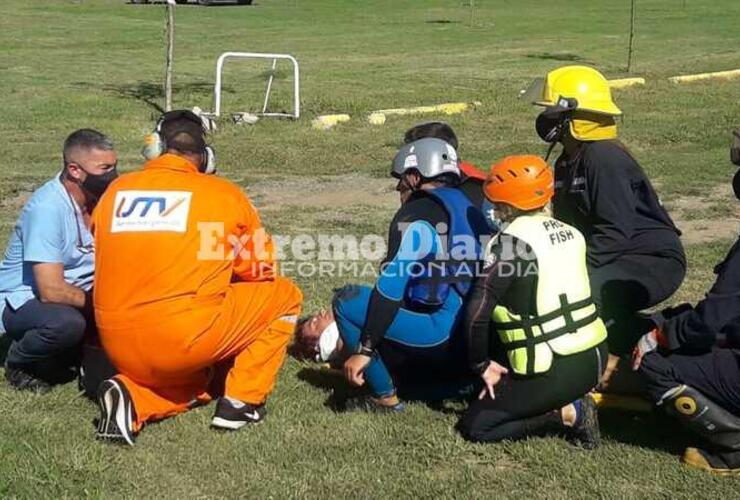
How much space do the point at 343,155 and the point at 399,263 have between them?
806 centimetres

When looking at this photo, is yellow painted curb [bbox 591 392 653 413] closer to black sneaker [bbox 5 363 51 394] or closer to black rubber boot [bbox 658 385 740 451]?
black rubber boot [bbox 658 385 740 451]

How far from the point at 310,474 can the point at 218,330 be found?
785 millimetres

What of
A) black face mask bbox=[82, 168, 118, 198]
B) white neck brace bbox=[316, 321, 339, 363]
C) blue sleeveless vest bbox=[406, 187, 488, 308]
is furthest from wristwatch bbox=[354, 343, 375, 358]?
black face mask bbox=[82, 168, 118, 198]

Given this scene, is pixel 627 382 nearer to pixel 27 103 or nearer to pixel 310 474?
pixel 310 474

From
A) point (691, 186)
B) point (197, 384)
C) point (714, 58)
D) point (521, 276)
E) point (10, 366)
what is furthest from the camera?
point (714, 58)

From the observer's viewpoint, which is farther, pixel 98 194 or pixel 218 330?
pixel 98 194

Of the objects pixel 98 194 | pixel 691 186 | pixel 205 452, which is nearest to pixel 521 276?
pixel 205 452

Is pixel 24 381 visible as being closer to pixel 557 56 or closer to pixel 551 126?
pixel 551 126

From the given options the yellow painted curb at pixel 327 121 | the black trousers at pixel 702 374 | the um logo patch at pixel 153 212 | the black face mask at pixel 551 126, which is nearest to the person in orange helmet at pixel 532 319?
the black trousers at pixel 702 374

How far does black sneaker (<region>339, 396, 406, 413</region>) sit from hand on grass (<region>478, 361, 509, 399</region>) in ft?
2.01

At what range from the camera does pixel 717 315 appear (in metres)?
4.20

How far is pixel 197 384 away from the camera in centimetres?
505

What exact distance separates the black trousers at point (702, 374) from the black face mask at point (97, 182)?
285 cm

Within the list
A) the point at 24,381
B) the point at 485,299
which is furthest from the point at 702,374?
the point at 24,381
